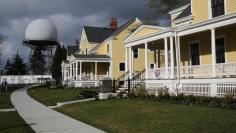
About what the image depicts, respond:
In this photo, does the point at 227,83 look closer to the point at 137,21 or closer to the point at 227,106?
the point at 227,106

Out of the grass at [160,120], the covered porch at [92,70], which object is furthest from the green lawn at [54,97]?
the covered porch at [92,70]

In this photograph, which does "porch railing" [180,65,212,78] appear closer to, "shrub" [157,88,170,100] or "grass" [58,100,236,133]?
"shrub" [157,88,170,100]

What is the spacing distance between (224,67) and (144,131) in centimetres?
1050

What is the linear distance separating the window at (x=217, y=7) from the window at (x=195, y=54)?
2831 mm

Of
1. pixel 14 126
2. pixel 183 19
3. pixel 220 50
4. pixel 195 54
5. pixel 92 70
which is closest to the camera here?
pixel 14 126

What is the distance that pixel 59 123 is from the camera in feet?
46.2

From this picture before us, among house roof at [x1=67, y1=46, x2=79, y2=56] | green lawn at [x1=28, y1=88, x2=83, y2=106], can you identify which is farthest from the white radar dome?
green lawn at [x1=28, y1=88, x2=83, y2=106]

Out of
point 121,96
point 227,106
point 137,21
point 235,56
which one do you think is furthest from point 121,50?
point 227,106

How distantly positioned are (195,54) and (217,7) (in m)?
3.83

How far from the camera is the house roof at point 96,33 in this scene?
184 feet

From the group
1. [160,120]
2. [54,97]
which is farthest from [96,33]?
[160,120]

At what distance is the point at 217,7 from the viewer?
915 inches

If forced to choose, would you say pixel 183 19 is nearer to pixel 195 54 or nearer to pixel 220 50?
pixel 195 54

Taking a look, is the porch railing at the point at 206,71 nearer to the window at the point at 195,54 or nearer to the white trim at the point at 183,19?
the window at the point at 195,54
